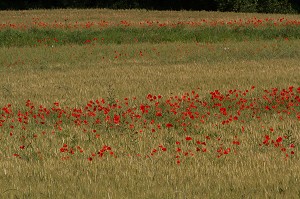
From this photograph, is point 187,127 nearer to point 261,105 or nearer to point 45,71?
point 261,105

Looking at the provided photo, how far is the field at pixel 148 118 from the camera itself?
227 inches

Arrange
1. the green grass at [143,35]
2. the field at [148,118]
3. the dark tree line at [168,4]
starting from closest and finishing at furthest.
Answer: the field at [148,118] → the green grass at [143,35] → the dark tree line at [168,4]

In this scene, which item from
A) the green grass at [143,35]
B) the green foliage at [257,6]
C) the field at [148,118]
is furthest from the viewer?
the green foliage at [257,6]

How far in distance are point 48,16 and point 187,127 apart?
88.8ft

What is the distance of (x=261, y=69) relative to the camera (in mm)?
16234

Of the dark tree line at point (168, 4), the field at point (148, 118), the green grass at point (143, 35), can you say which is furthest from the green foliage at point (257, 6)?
the field at point (148, 118)

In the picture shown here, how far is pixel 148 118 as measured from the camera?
31.9 ft

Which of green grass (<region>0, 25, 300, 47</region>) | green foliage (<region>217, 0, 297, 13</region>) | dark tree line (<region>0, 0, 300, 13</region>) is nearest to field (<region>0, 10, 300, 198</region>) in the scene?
green grass (<region>0, 25, 300, 47</region>)

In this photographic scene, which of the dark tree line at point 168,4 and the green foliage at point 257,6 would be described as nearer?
the green foliage at point 257,6

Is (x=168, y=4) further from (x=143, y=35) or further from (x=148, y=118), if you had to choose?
(x=148, y=118)

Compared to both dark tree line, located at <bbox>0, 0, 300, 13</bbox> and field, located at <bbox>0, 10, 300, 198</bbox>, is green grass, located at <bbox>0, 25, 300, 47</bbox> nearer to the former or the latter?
field, located at <bbox>0, 10, 300, 198</bbox>

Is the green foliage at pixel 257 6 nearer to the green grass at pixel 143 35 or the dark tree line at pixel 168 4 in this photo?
the dark tree line at pixel 168 4

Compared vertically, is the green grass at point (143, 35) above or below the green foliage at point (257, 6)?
below

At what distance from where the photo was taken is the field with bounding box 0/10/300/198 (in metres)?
5.78
